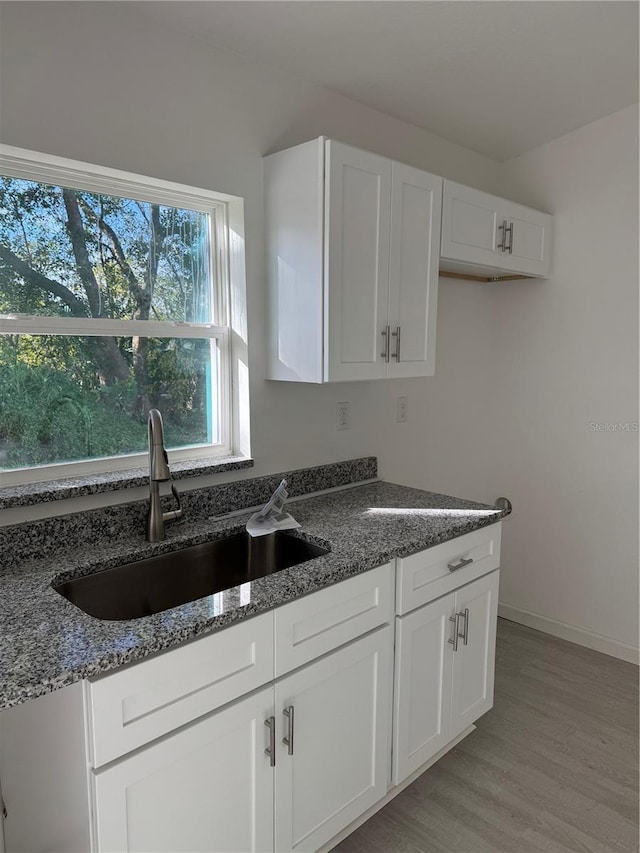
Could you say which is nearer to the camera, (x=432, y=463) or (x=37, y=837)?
(x=37, y=837)

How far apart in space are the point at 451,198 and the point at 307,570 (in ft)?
5.17

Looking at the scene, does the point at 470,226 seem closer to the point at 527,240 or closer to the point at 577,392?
the point at 527,240

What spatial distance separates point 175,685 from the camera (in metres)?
1.27

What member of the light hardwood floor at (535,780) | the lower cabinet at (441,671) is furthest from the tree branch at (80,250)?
the light hardwood floor at (535,780)

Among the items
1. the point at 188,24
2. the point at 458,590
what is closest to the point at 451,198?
the point at 188,24

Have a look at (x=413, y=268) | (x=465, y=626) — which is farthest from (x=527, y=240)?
(x=465, y=626)

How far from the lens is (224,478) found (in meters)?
2.12

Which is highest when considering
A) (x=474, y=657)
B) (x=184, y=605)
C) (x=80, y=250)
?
(x=80, y=250)

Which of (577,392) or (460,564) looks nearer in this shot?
(460,564)

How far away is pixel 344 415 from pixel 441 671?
3.40 ft

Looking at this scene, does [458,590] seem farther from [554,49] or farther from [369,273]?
[554,49]

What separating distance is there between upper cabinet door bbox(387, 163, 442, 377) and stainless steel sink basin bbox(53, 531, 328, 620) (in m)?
0.76

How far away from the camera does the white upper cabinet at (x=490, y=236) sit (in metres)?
2.38

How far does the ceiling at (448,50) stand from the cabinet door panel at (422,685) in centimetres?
184
